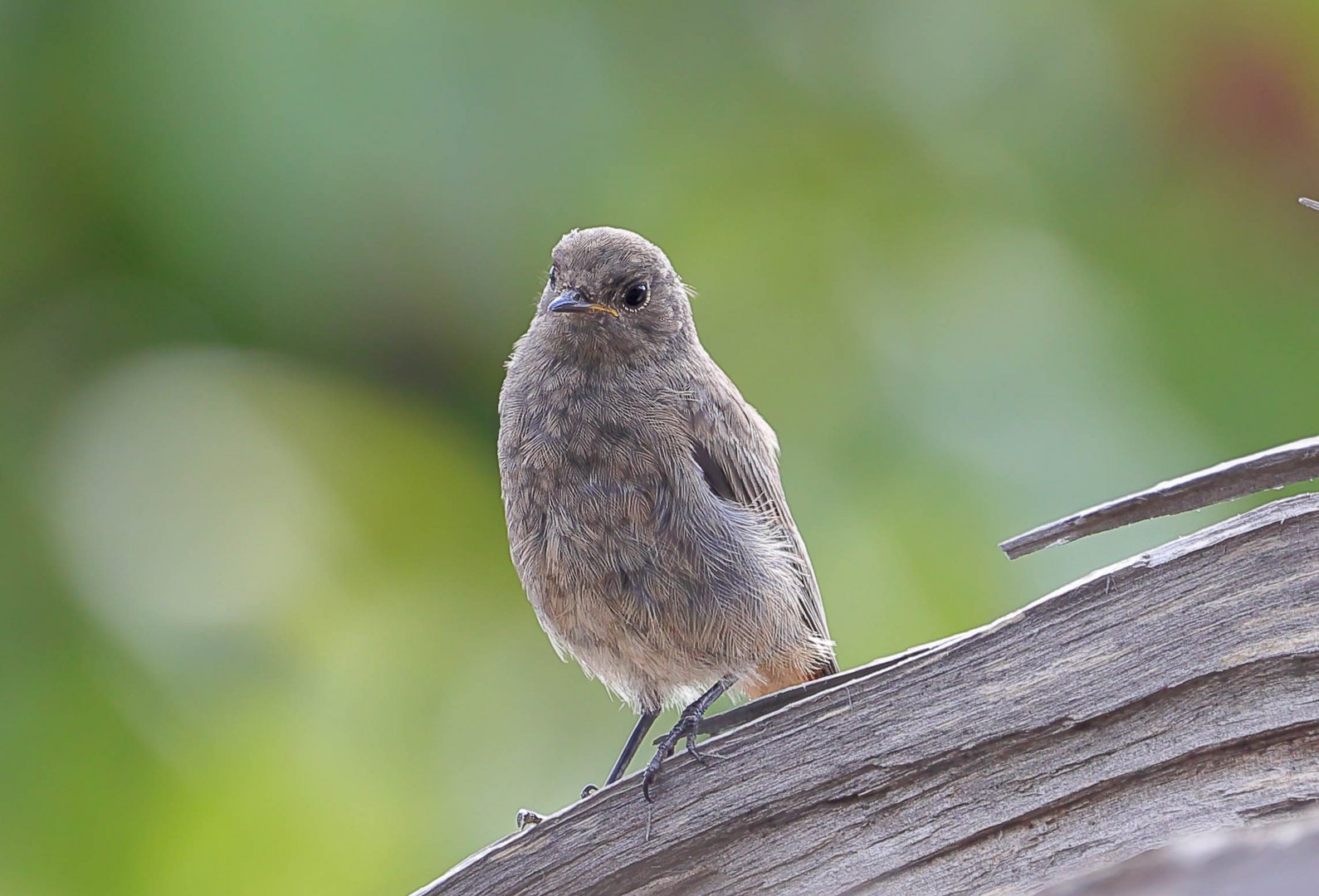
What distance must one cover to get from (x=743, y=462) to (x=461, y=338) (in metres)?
1.58

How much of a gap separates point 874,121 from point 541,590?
2628 millimetres

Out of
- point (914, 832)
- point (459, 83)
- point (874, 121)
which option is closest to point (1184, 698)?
point (914, 832)

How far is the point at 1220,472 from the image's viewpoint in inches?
85.1

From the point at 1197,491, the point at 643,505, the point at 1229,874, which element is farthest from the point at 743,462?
the point at 1229,874

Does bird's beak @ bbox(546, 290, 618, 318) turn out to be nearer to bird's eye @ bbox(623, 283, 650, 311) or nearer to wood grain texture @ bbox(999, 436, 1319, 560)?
bird's eye @ bbox(623, 283, 650, 311)

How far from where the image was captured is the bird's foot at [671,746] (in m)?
2.73

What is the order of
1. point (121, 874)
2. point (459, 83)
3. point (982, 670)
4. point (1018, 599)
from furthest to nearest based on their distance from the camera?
point (459, 83) < point (1018, 599) < point (121, 874) < point (982, 670)

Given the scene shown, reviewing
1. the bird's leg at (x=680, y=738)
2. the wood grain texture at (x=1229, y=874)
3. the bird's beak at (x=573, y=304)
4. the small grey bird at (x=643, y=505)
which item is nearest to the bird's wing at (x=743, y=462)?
the small grey bird at (x=643, y=505)

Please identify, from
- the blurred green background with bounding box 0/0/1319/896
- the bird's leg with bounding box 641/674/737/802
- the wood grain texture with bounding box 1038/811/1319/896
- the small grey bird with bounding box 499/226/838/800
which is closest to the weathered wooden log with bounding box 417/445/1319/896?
the bird's leg with bounding box 641/674/737/802

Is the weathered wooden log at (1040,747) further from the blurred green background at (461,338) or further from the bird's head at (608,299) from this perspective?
the blurred green background at (461,338)

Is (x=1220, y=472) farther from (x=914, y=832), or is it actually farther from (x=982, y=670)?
(x=914, y=832)

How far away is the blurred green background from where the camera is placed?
4293 millimetres

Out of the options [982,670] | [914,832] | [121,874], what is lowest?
[914,832]

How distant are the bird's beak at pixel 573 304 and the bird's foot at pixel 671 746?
1136 mm
